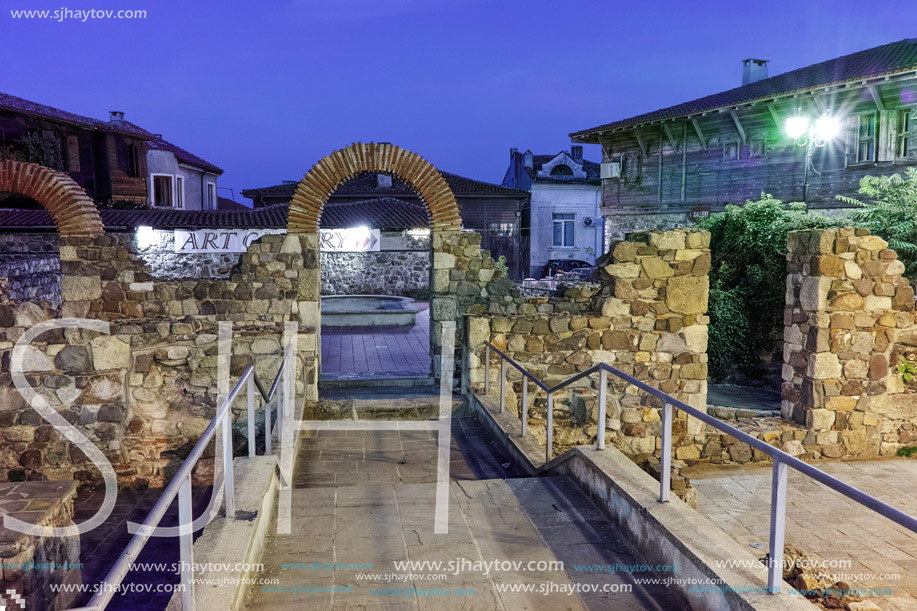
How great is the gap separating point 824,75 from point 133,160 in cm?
2400

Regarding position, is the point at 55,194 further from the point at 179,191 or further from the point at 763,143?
the point at 179,191

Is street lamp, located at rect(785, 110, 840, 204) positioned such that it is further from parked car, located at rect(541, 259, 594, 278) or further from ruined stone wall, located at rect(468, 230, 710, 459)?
parked car, located at rect(541, 259, 594, 278)

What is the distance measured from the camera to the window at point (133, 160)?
86.3 feet

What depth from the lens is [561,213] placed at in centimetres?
3003

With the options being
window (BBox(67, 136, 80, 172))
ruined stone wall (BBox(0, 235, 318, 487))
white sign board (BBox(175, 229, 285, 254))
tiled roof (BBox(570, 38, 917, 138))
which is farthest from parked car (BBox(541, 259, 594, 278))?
ruined stone wall (BBox(0, 235, 318, 487))

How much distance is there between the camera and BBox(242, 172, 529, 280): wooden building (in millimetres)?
27266

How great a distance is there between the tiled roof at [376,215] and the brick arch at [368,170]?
13.2m

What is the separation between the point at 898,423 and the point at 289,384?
650cm

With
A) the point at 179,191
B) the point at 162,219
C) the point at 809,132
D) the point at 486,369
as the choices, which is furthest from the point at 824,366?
the point at 179,191

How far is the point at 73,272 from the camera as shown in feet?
26.5

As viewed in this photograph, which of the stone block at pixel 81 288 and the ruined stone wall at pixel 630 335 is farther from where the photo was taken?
the stone block at pixel 81 288

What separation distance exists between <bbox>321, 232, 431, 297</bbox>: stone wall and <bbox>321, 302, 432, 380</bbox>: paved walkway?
26.3 ft

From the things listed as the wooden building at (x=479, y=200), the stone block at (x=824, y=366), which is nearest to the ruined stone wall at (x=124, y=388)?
the stone block at (x=824, y=366)

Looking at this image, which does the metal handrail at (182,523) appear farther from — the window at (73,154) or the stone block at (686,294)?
the window at (73,154)
